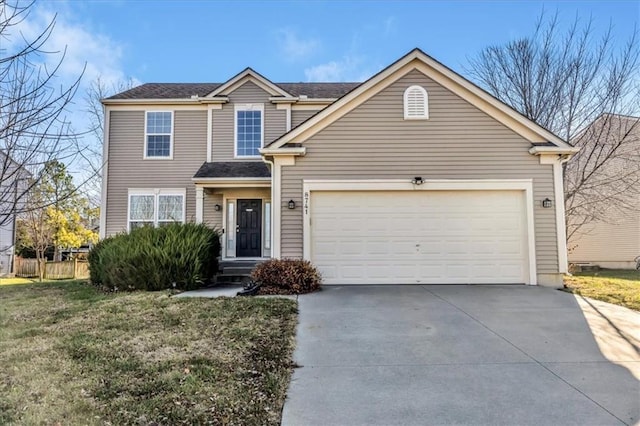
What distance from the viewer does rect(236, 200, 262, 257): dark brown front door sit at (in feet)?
43.5

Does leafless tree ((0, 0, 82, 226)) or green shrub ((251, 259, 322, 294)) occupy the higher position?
leafless tree ((0, 0, 82, 226))

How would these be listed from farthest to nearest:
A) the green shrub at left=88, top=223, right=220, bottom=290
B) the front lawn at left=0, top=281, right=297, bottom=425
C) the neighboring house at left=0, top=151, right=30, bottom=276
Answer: the green shrub at left=88, top=223, right=220, bottom=290, the neighboring house at left=0, top=151, right=30, bottom=276, the front lawn at left=0, top=281, right=297, bottom=425

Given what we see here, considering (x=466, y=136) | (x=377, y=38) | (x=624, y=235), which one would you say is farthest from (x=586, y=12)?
(x=624, y=235)

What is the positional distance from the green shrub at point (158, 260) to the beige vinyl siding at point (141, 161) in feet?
11.8

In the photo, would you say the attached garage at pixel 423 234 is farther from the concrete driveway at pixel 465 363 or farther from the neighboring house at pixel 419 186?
the concrete driveway at pixel 465 363

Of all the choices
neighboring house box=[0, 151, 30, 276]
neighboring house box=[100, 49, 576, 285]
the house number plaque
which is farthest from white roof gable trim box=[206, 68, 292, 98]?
neighboring house box=[0, 151, 30, 276]

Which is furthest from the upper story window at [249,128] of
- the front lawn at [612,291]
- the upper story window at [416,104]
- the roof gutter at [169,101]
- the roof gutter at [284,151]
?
the front lawn at [612,291]

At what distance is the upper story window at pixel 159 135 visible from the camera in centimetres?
1390

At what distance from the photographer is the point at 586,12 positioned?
13773 millimetres

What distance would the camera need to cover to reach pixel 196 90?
14984 millimetres

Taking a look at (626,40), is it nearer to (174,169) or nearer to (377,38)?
(377,38)

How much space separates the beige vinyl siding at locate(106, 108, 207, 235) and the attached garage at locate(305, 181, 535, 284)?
6.05 meters

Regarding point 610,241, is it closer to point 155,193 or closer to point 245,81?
point 245,81

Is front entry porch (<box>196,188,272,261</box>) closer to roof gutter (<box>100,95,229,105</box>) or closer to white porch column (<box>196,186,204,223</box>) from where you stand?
white porch column (<box>196,186,204,223</box>)
